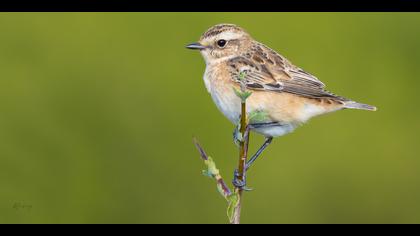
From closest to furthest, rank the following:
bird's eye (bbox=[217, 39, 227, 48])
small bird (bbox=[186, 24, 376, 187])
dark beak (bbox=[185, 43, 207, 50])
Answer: small bird (bbox=[186, 24, 376, 187]) → dark beak (bbox=[185, 43, 207, 50]) → bird's eye (bbox=[217, 39, 227, 48])

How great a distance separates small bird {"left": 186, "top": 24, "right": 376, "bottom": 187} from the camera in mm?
5477

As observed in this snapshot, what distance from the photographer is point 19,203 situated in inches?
253

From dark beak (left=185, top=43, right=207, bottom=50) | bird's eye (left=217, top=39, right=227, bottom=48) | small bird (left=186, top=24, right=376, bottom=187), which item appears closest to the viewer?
small bird (left=186, top=24, right=376, bottom=187)

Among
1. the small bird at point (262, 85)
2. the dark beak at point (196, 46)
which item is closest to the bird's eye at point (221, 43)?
the small bird at point (262, 85)

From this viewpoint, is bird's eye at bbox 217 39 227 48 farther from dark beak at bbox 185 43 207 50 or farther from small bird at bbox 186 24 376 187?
dark beak at bbox 185 43 207 50

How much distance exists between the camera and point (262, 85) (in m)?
5.55

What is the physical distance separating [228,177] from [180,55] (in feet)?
3.92

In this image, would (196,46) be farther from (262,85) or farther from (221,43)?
(262,85)

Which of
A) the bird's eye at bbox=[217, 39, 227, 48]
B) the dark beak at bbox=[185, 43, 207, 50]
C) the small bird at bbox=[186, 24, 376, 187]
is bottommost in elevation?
the small bird at bbox=[186, 24, 376, 187]

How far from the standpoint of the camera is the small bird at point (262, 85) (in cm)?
548

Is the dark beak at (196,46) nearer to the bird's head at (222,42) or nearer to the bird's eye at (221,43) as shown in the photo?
the bird's head at (222,42)

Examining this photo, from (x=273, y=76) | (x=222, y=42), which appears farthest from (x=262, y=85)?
(x=222, y=42)

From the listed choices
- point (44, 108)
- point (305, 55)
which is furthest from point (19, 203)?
point (305, 55)

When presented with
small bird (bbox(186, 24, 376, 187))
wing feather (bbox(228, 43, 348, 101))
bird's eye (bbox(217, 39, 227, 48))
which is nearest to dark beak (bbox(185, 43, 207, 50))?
small bird (bbox(186, 24, 376, 187))
